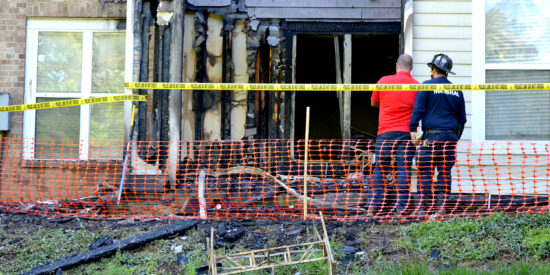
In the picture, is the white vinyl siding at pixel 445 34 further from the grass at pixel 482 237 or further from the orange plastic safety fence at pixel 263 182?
the grass at pixel 482 237

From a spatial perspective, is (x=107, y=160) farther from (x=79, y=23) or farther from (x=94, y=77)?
(x=79, y=23)

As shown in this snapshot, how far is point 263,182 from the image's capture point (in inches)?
314

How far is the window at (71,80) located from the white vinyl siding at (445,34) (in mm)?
4386

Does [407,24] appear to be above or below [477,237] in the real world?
above

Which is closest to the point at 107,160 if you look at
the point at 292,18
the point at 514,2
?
the point at 292,18

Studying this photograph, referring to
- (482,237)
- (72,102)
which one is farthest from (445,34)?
(72,102)

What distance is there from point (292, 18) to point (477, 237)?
416cm

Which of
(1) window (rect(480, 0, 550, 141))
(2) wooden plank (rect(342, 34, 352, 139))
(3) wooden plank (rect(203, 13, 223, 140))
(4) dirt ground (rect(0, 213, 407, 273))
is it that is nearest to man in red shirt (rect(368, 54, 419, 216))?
(4) dirt ground (rect(0, 213, 407, 273))

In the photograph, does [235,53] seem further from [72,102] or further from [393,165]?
[393,165]

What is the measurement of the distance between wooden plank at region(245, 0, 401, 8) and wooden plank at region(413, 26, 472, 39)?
106 centimetres

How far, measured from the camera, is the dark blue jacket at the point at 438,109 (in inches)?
255

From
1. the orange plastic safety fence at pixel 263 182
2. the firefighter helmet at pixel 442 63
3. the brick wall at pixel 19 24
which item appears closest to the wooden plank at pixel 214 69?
the orange plastic safety fence at pixel 263 182

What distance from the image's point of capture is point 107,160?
355 inches

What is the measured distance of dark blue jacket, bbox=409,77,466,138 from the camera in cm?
647
